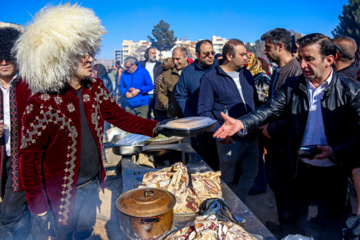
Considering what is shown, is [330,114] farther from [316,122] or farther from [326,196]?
[326,196]

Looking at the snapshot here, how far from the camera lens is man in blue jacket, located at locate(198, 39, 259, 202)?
3.59 metres

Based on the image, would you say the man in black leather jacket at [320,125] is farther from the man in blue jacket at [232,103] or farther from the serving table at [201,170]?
the man in blue jacket at [232,103]

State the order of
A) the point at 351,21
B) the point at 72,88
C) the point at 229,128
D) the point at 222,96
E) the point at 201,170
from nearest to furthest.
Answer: the point at 72,88, the point at 229,128, the point at 201,170, the point at 222,96, the point at 351,21

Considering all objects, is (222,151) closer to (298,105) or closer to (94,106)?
(298,105)

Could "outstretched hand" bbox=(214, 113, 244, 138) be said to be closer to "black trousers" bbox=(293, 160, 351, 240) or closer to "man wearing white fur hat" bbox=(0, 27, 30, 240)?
"black trousers" bbox=(293, 160, 351, 240)

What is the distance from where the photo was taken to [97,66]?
8992 mm

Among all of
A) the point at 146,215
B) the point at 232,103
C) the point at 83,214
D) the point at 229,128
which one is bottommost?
the point at 83,214

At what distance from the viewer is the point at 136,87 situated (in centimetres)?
698

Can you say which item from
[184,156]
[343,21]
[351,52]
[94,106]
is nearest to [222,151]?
[184,156]

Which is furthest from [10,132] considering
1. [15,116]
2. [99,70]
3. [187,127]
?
[99,70]

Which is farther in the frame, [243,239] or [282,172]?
[282,172]

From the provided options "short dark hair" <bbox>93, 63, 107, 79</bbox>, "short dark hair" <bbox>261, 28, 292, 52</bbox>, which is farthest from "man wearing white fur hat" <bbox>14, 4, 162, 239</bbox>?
"short dark hair" <bbox>93, 63, 107, 79</bbox>

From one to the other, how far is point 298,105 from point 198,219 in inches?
64.1

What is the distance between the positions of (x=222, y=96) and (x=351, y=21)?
3823 cm
